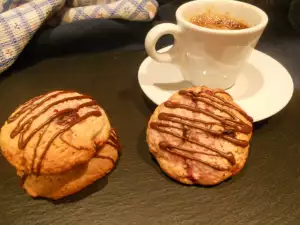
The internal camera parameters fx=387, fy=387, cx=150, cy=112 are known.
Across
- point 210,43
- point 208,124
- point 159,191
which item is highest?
point 210,43

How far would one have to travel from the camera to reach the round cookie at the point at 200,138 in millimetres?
899

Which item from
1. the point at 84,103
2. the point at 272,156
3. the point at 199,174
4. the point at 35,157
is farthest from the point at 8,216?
the point at 272,156

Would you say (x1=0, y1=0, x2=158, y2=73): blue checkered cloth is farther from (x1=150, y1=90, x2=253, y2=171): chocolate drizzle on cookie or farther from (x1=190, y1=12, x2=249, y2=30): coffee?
(x1=150, y1=90, x2=253, y2=171): chocolate drizzle on cookie

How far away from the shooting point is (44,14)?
1344 mm

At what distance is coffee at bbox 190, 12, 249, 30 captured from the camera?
1147 mm

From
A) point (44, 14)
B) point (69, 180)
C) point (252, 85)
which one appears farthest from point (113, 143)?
point (44, 14)

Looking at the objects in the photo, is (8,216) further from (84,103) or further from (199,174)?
(199,174)

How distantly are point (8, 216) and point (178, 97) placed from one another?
0.50 meters

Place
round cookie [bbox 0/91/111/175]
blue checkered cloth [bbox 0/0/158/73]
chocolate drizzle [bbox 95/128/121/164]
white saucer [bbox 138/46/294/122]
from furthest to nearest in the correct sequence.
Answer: blue checkered cloth [bbox 0/0/158/73] < white saucer [bbox 138/46/294/122] < chocolate drizzle [bbox 95/128/121/164] < round cookie [bbox 0/91/111/175]

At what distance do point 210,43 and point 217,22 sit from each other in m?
0.17

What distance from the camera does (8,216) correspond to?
88 centimetres

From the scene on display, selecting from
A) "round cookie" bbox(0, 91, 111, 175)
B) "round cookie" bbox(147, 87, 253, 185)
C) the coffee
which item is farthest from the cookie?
the coffee

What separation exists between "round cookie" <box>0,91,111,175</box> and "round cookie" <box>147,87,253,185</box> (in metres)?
0.14

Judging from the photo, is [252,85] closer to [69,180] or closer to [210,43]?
[210,43]
